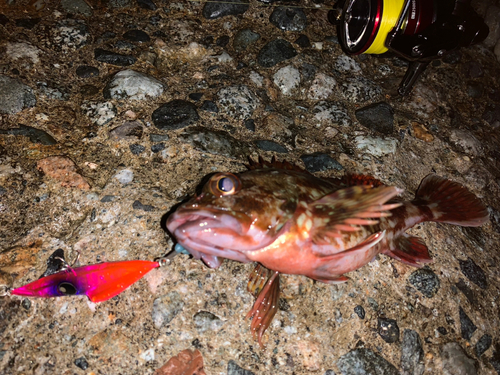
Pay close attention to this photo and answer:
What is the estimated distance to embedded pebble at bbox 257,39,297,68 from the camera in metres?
4.10

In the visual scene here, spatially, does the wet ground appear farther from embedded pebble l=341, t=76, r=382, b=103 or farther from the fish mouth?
the fish mouth

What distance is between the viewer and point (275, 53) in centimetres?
414

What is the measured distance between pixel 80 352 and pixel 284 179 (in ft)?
5.79

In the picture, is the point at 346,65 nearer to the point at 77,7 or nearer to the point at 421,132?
the point at 421,132

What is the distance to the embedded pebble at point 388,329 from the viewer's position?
2771 mm

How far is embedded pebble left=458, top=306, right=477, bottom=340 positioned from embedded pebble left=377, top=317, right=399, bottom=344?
0.63m

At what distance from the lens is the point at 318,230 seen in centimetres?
249

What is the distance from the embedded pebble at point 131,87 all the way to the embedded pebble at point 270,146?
110cm

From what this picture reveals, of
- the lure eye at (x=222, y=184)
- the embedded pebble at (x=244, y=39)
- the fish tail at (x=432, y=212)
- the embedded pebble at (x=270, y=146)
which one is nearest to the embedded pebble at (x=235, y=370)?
the lure eye at (x=222, y=184)

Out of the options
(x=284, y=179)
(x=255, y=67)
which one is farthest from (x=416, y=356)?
(x=255, y=67)

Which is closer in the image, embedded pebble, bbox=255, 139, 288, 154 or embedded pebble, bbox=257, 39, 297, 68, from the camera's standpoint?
embedded pebble, bbox=255, 139, 288, 154

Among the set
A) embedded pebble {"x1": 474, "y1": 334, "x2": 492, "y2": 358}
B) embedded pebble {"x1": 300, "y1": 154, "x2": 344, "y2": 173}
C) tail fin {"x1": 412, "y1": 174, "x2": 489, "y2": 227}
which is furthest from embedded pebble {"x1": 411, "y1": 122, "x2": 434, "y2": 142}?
embedded pebble {"x1": 474, "y1": 334, "x2": 492, "y2": 358}

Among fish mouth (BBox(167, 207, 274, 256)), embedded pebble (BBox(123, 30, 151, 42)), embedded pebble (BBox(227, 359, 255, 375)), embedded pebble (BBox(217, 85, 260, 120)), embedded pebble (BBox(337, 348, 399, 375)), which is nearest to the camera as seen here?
fish mouth (BBox(167, 207, 274, 256))

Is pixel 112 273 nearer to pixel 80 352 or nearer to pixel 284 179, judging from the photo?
pixel 80 352
